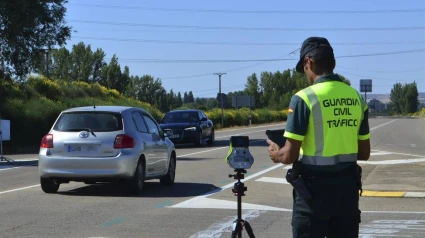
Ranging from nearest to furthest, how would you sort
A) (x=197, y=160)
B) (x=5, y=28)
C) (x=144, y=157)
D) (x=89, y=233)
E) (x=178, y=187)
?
(x=89, y=233) → (x=144, y=157) → (x=178, y=187) → (x=197, y=160) → (x=5, y=28)

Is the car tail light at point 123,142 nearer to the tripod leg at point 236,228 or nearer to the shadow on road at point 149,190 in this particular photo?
the shadow on road at point 149,190

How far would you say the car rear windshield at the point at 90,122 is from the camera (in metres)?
13.7

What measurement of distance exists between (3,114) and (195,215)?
2398 cm

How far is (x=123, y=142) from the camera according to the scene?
13445mm

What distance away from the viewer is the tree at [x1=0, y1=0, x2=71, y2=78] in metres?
30.2

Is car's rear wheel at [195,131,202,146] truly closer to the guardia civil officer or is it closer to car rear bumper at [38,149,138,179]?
car rear bumper at [38,149,138,179]

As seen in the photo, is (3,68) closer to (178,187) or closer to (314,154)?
(178,187)

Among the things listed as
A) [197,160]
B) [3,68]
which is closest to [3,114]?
[3,68]

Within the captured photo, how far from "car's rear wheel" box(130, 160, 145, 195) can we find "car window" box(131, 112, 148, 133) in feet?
2.29

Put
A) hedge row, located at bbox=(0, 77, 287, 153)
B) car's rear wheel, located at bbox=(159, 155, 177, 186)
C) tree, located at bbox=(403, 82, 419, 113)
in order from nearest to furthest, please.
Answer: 1. car's rear wheel, located at bbox=(159, 155, 177, 186)
2. hedge row, located at bbox=(0, 77, 287, 153)
3. tree, located at bbox=(403, 82, 419, 113)

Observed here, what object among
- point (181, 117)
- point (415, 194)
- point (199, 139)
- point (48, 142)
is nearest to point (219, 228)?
point (48, 142)

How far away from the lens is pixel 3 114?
1316 inches

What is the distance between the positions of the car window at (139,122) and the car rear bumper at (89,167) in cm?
98

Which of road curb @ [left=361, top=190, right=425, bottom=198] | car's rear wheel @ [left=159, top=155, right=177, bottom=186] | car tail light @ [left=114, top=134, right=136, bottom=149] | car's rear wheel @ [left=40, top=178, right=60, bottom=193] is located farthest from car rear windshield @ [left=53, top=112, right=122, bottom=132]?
road curb @ [left=361, top=190, right=425, bottom=198]
